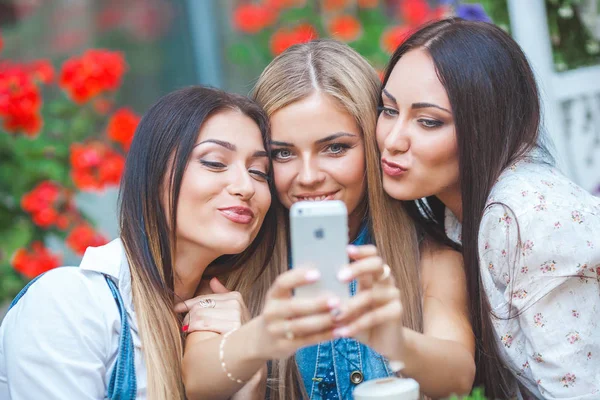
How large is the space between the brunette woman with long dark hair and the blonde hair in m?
0.08

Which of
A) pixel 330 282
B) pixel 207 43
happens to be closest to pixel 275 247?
pixel 330 282

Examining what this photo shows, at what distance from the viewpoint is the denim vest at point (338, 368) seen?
9.10ft

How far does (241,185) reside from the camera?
252 cm

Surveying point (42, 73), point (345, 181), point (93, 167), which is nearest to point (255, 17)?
point (42, 73)

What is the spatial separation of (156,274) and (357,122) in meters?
0.86

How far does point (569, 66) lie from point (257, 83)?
2.13 meters

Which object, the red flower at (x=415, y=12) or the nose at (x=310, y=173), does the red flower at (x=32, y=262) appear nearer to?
the nose at (x=310, y=173)

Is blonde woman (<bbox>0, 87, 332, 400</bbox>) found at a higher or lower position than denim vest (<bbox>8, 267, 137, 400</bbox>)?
higher

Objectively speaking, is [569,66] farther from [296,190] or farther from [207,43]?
[207,43]

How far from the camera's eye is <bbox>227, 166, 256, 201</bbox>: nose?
251 centimetres

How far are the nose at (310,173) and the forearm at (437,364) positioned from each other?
0.68m

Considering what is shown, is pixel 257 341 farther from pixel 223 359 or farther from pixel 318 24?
pixel 318 24

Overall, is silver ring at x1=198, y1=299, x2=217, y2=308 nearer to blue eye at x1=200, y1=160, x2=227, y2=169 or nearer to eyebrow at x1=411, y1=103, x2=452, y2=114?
blue eye at x1=200, y1=160, x2=227, y2=169

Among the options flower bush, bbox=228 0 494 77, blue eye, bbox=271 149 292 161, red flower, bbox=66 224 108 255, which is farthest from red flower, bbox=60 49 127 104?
blue eye, bbox=271 149 292 161
